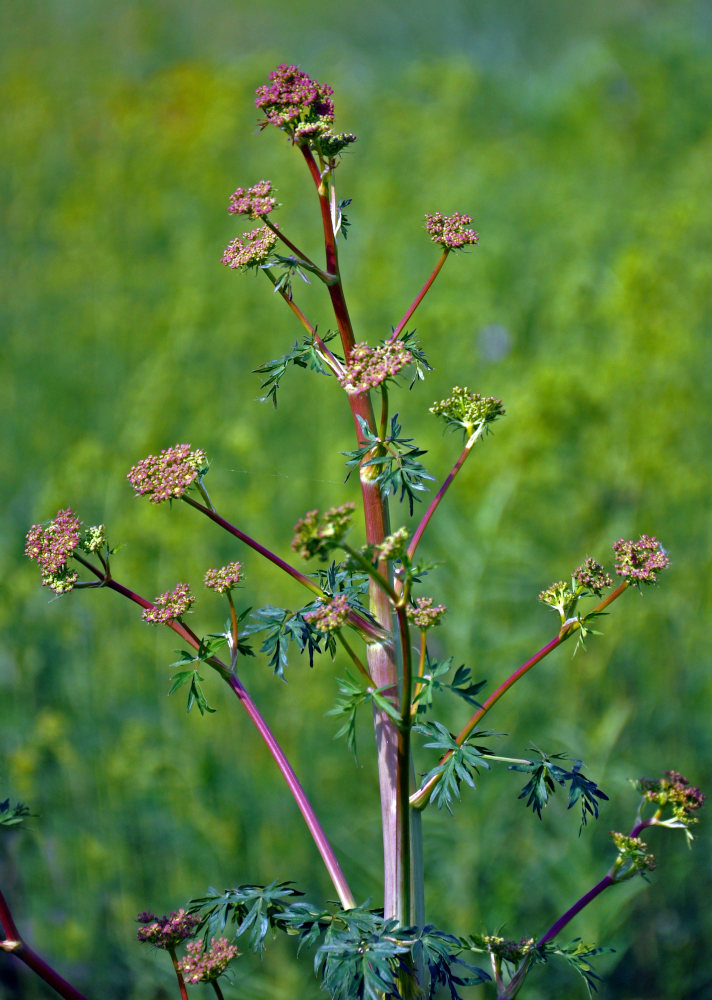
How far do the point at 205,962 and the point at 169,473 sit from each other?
46 centimetres

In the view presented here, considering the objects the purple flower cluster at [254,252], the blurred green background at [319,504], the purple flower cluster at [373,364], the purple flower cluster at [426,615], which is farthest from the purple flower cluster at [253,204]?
the blurred green background at [319,504]

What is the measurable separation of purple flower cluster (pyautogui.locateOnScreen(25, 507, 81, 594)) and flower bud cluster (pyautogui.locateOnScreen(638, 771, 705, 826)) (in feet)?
2.03

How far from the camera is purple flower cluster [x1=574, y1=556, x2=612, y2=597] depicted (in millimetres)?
939

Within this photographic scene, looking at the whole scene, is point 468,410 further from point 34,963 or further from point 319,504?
point 319,504

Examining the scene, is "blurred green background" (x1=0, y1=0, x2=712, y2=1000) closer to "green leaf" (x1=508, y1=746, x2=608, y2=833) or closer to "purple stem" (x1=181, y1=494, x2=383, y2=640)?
"purple stem" (x1=181, y1=494, x2=383, y2=640)

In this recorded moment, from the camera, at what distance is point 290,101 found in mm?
885

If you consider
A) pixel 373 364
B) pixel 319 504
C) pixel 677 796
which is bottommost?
pixel 677 796

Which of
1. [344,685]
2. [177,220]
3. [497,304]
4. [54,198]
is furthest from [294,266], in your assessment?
[54,198]

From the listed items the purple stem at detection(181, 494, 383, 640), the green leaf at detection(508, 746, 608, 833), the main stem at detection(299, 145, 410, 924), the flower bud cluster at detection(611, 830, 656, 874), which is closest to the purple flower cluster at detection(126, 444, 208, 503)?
the purple stem at detection(181, 494, 383, 640)

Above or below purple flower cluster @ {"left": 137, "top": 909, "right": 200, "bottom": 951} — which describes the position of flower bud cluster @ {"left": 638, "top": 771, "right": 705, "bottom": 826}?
above

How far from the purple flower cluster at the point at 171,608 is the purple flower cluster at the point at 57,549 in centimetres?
8

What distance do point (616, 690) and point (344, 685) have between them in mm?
1937

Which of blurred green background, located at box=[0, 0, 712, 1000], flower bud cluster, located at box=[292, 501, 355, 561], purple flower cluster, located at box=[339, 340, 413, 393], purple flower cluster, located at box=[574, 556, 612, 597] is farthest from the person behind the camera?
blurred green background, located at box=[0, 0, 712, 1000]

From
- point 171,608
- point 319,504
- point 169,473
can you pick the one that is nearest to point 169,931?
point 171,608
